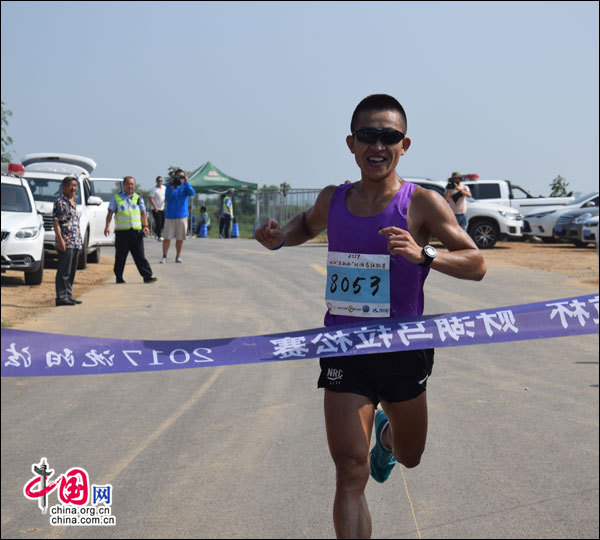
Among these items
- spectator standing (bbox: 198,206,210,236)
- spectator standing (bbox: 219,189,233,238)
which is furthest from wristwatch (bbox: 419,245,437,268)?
spectator standing (bbox: 198,206,210,236)

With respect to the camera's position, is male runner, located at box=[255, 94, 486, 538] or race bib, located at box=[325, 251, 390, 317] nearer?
male runner, located at box=[255, 94, 486, 538]

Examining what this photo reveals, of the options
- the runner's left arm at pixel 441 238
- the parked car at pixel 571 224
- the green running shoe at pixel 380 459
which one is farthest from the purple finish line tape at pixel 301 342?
the parked car at pixel 571 224

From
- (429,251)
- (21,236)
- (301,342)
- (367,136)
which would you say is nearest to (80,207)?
(21,236)

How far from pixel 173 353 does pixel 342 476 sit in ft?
2.96

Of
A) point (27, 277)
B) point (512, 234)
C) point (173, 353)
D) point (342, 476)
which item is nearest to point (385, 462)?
point (342, 476)

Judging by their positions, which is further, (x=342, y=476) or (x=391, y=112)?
(x=342, y=476)

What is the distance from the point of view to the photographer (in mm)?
4820

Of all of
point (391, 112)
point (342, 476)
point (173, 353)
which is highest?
point (391, 112)

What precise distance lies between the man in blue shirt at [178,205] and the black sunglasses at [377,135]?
203 inches

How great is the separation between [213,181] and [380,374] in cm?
383

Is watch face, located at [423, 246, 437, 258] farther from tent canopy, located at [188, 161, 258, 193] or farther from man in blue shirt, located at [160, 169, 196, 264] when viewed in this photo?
man in blue shirt, located at [160, 169, 196, 264]

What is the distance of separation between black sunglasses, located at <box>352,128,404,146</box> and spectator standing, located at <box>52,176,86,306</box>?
3.72 m

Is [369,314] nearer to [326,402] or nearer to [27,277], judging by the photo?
[326,402]

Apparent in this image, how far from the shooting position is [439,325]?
13.7ft
